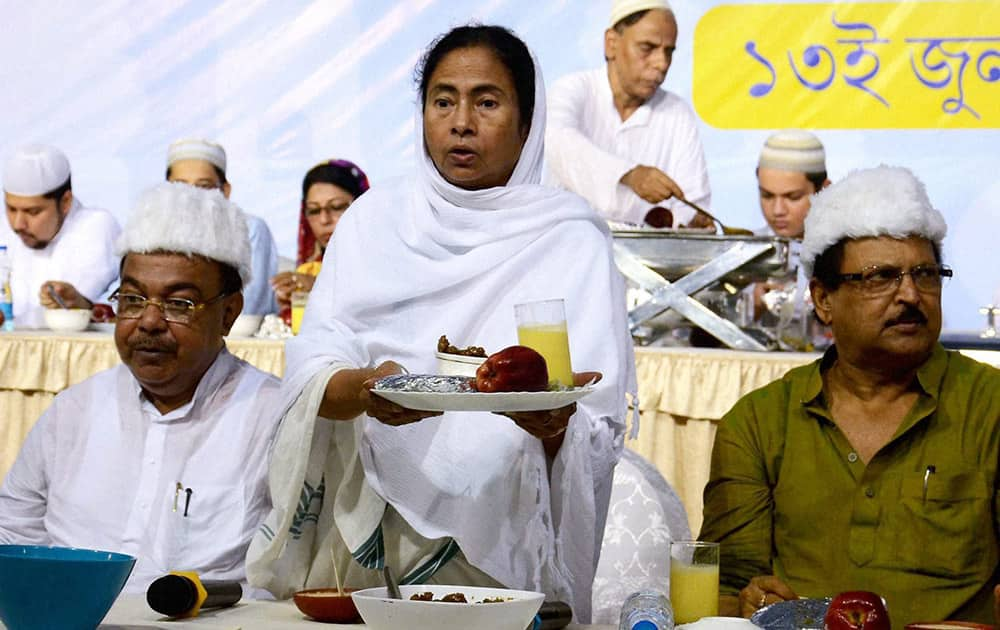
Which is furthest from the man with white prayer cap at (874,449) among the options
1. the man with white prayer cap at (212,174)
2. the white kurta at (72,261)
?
the white kurta at (72,261)

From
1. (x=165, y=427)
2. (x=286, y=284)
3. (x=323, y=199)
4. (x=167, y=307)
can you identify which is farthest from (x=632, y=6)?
(x=165, y=427)

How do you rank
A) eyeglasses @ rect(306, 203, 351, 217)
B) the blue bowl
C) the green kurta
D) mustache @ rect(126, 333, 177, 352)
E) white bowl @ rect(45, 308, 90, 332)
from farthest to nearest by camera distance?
eyeglasses @ rect(306, 203, 351, 217) → white bowl @ rect(45, 308, 90, 332) → mustache @ rect(126, 333, 177, 352) → the green kurta → the blue bowl

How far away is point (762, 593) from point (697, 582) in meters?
0.30

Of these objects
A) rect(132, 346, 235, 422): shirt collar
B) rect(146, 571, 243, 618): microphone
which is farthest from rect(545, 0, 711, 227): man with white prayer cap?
rect(146, 571, 243, 618): microphone

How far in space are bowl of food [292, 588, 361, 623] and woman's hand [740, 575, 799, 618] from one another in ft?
2.70

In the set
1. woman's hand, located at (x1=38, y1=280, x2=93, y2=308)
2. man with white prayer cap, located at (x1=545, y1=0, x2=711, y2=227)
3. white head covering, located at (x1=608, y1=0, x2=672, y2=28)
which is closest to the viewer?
woman's hand, located at (x1=38, y1=280, x2=93, y2=308)

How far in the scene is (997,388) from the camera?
2801 mm

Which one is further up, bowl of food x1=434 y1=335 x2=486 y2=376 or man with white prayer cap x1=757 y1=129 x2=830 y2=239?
man with white prayer cap x1=757 y1=129 x2=830 y2=239

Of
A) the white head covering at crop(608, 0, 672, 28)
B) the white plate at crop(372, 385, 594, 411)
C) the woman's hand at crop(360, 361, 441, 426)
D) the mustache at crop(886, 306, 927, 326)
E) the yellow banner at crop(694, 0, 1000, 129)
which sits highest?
the white head covering at crop(608, 0, 672, 28)

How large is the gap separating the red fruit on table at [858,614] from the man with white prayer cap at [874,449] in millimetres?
806

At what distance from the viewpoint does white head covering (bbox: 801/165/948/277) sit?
111 inches

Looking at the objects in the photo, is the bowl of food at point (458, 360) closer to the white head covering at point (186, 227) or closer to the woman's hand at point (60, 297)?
the white head covering at point (186, 227)

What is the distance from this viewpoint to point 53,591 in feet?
5.59

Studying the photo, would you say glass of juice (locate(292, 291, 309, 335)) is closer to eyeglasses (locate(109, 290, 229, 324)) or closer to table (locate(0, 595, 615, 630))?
eyeglasses (locate(109, 290, 229, 324))
